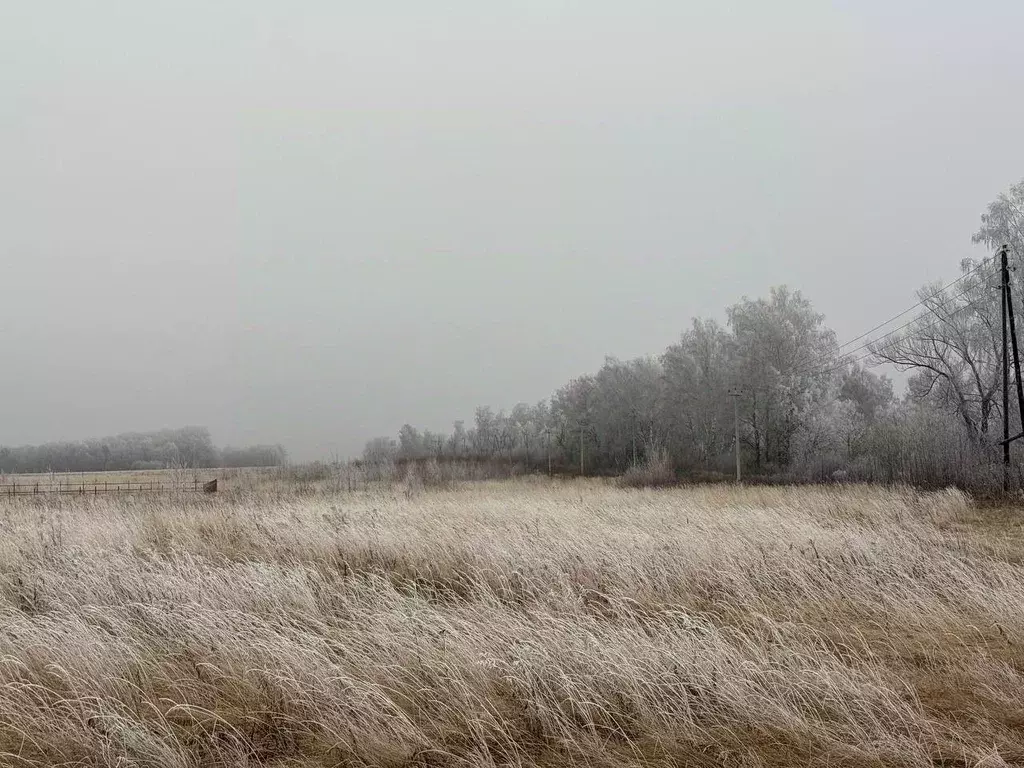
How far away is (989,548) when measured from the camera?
965 centimetres

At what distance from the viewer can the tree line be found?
28.1 meters

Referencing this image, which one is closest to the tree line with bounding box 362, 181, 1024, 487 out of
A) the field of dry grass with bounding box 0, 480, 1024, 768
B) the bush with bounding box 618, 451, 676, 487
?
the bush with bounding box 618, 451, 676, 487

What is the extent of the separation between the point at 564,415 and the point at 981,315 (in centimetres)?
5003

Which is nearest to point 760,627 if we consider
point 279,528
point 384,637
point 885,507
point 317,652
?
point 384,637

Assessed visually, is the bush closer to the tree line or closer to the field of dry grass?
the tree line

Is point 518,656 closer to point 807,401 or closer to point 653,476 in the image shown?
point 653,476

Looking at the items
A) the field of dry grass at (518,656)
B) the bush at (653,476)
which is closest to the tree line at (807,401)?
the bush at (653,476)

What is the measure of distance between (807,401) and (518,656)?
1576 inches

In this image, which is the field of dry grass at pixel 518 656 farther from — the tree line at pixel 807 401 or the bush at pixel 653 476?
the bush at pixel 653 476

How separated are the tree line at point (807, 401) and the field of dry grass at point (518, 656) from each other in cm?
1809

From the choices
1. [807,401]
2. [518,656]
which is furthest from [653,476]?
[518,656]

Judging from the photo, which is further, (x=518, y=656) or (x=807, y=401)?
(x=807, y=401)

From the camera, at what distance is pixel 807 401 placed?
39.7m

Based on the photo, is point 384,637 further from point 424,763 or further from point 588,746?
point 588,746
